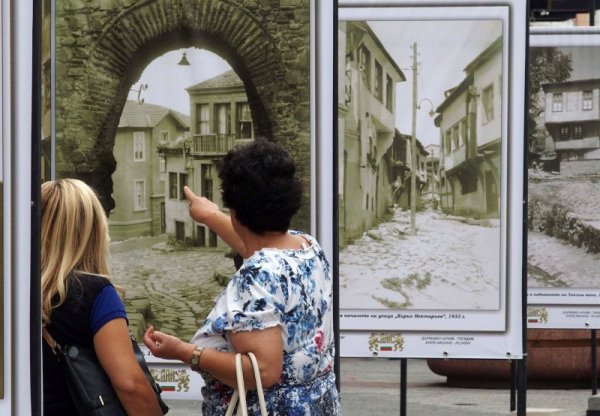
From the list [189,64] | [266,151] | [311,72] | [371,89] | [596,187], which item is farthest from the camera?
[596,187]

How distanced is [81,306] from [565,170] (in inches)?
273

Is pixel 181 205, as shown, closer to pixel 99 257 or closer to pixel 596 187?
pixel 99 257

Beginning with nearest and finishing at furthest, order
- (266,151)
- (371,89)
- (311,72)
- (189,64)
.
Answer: (266,151) < (311,72) < (189,64) < (371,89)

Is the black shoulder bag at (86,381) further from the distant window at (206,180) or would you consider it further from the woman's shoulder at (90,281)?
the distant window at (206,180)

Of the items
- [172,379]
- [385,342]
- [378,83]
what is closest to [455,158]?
[378,83]

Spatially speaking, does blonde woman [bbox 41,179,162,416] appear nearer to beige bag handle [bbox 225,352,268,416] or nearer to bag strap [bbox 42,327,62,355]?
bag strap [bbox 42,327,62,355]

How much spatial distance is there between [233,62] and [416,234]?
268 centimetres

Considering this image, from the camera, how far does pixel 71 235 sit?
3.54 meters

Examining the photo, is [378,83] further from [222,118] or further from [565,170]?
[565,170]

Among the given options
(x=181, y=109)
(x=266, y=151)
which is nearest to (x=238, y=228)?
(x=266, y=151)

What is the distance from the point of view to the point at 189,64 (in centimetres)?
520

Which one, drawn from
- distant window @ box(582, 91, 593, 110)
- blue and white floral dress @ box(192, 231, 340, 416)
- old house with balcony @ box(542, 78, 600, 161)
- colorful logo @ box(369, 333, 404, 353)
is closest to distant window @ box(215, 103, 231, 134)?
blue and white floral dress @ box(192, 231, 340, 416)

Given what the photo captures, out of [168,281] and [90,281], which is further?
[168,281]

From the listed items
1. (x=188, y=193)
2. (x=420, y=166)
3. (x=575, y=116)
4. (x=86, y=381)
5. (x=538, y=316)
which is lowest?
(x=538, y=316)
